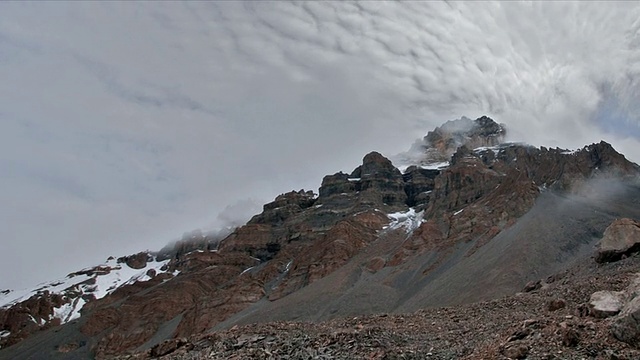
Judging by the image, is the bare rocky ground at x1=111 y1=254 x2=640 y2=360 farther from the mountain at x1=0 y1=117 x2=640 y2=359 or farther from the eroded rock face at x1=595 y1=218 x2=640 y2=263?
the eroded rock face at x1=595 y1=218 x2=640 y2=263

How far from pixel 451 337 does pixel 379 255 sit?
8712 cm

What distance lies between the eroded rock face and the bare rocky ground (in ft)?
31.2

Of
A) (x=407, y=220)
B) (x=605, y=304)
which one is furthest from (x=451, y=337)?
(x=407, y=220)

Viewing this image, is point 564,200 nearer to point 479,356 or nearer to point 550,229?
point 550,229

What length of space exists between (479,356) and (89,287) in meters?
204

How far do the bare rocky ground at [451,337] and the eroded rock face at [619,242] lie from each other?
31.2ft

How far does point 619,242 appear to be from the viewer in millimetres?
40969

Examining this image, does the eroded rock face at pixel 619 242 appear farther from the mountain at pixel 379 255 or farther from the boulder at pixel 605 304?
the boulder at pixel 605 304

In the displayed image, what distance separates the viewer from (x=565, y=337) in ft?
50.1

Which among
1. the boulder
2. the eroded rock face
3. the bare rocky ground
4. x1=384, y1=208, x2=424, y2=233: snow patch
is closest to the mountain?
the eroded rock face

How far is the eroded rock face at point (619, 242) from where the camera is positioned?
40000 mm

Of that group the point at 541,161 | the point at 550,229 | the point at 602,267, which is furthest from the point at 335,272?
the point at 602,267

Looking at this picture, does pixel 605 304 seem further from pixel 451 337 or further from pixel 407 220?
pixel 407 220

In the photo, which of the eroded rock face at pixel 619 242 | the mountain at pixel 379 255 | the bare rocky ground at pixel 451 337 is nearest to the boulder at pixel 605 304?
the bare rocky ground at pixel 451 337
